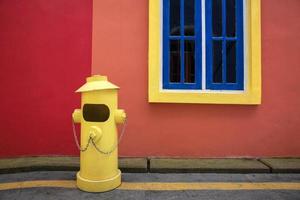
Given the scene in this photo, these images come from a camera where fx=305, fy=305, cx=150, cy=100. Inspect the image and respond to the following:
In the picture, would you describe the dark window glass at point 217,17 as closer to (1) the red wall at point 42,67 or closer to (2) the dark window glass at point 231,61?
(2) the dark window glass at point 231,61

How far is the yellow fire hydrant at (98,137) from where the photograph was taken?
142 inches

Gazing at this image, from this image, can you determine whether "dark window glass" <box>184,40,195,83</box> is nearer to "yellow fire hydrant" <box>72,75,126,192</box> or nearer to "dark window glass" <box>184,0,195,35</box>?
"dark window glass" <box>184,0,195,35</box>

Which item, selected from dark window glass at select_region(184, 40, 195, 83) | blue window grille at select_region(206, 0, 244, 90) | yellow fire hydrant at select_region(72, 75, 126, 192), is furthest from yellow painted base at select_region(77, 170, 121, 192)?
blue window grille at select_region(206, 0, 244, 90)

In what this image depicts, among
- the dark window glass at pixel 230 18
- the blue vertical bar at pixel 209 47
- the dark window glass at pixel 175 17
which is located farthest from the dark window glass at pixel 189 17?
the dark window glass at pixel 230 18

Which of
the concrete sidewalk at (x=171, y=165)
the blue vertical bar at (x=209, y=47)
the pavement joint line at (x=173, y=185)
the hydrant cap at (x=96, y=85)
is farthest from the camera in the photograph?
the blue vertical bar at (x=209, y=47)

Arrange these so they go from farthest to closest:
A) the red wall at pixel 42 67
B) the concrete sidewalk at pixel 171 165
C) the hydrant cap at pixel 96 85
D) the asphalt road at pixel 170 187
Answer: the red wall at pixel 42 67, the concrete sidewalk at pixel 171 165, the hydrant cap at pixel 96 85, the asphalt road at pixel 170 187

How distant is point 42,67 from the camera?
4781mm

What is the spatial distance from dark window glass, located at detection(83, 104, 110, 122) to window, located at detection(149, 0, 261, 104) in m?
1.37

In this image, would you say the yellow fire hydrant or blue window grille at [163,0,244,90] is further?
blue window grille at [163,0,244,90]

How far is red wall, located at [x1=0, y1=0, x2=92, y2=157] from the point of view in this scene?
4766mm

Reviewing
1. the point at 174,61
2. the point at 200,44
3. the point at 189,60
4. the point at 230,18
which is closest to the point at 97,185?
the point at 174,61

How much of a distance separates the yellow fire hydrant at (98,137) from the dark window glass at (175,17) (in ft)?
5.70

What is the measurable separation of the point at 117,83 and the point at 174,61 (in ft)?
3.21

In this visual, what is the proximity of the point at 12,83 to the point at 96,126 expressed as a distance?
77.5 inches
